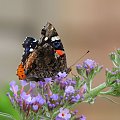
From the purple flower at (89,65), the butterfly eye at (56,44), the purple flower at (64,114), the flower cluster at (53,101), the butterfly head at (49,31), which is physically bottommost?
the purple flower at (64,114)

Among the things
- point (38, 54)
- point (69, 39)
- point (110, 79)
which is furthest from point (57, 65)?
point (69, 39)

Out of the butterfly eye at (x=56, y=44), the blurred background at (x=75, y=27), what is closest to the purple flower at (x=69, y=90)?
the butterfly eye at (x=56, y=44)

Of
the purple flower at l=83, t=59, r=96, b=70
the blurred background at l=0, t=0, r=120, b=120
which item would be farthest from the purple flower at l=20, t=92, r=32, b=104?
the blurred background at l=0, t=0, r=120, b=120

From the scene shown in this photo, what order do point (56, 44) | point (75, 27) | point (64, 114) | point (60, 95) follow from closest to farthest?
point (64, 114) → point (60, 95) → point (56, 44) → point (75, 27)

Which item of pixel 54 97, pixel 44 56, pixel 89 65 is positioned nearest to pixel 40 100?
pixel 54 97

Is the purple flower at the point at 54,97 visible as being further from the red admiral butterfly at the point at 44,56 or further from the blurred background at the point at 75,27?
the blurred background at the point at 75,27

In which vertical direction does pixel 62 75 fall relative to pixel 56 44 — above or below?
below

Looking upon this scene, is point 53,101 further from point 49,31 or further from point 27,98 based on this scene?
point 49,31

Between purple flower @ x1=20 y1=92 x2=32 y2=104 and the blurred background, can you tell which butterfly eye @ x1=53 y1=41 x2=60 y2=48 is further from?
the blurred background
